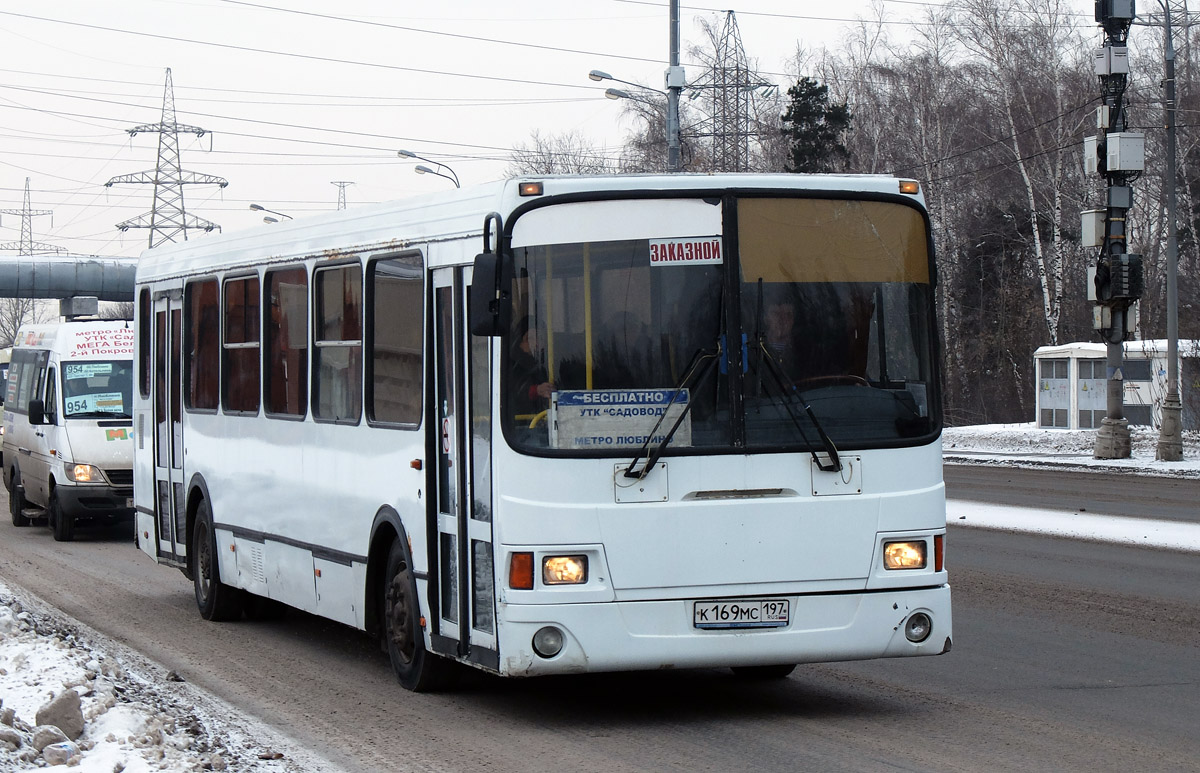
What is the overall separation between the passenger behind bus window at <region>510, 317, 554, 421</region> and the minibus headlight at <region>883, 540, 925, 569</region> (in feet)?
5.75

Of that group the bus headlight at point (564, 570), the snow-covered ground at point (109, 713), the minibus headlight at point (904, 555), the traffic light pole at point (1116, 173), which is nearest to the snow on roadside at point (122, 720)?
the snow-covered ground at point (109, 713)

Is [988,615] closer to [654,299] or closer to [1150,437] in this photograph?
[654,299]

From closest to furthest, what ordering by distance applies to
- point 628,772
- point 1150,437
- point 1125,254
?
point 628,772
point 1125,254
point 1150,437

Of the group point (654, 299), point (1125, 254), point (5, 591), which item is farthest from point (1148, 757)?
point (1125, 254)

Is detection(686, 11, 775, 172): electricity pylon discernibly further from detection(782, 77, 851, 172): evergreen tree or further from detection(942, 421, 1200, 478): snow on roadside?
detection(942, 421, 1200, 478): snow on roadside

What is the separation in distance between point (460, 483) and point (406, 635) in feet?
3.92

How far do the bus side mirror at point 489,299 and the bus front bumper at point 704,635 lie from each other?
1.27 meters

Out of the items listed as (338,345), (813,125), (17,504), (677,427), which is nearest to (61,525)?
(17,504)

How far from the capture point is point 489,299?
7.62 m

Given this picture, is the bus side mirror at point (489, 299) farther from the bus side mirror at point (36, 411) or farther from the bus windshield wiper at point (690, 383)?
the bus side mirror at point (36, 411)

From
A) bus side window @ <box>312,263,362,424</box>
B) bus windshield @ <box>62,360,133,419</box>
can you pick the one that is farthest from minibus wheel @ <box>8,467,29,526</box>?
bus side window @ <box>312,263,362,424</box>

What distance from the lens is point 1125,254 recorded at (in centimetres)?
3034

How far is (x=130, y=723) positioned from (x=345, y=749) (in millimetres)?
950

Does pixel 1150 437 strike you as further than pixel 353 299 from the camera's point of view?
Yes
